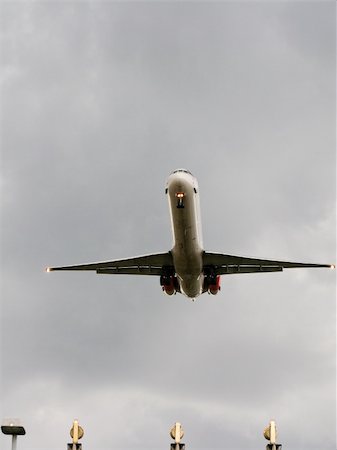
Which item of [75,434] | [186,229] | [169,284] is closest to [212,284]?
[169,284]

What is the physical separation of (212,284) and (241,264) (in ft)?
13.1

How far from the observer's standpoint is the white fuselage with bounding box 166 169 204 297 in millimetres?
99312

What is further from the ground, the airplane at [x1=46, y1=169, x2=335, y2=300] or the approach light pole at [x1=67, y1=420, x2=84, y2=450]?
the airplane at [x1=46, y1=169, x2=335, y2=300]

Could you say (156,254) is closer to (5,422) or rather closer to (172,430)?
(172,430)

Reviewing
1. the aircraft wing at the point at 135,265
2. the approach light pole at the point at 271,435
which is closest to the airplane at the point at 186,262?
the aircraft wing at the point at 135,265

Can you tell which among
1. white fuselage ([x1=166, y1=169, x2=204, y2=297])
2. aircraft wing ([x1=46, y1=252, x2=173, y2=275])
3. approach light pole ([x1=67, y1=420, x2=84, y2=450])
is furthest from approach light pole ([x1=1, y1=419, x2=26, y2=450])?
aircraft wing ([x1=46, y1=252, x2=173, y2=275])

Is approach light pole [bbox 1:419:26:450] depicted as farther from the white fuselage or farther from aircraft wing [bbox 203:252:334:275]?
aircraft wing [bbox 203:252:334:275]

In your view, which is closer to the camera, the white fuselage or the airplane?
the white fuselage

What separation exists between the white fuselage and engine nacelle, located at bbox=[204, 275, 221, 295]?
196 centimetres

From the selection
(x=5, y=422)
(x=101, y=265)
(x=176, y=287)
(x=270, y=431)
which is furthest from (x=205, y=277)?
(x=5, y=422)

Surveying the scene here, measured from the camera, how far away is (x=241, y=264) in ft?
376

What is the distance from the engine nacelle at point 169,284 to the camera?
114 metres

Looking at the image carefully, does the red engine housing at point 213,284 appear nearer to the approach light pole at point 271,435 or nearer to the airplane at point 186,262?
the airplane at point 186,262

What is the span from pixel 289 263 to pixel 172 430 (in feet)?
100.0
